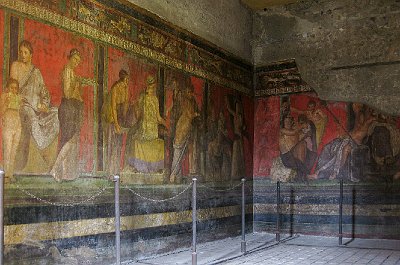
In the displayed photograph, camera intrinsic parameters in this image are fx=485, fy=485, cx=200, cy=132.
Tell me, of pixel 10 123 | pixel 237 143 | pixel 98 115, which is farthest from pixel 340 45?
pixel 10 123

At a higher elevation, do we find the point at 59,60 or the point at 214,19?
the point at 214,19

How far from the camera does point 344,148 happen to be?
11.6 meters

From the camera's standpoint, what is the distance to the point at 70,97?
7.09 m

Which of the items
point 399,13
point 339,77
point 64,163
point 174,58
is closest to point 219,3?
point 174,58

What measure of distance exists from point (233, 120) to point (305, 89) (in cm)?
208

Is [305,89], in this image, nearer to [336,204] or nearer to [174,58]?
[336,204]

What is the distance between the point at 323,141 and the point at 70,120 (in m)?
6.83

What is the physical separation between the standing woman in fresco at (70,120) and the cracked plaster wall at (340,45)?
669 cm

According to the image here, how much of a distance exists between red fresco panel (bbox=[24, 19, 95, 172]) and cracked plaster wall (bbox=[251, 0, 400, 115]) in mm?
6421

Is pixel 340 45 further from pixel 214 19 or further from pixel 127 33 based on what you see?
pixel 127 33

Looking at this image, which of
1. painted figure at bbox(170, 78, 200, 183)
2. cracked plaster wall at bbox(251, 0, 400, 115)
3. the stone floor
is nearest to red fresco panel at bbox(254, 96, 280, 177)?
cracked plaster wall at bbox(251, 0, 400, 115)

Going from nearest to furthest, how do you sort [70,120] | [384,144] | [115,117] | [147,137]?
[70,120] → [115,117] → [147,137] → [384,144]

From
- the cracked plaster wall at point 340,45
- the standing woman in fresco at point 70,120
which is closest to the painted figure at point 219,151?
the cracked plaster wall at point 340,45

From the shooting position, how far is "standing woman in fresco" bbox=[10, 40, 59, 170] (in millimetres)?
6312
